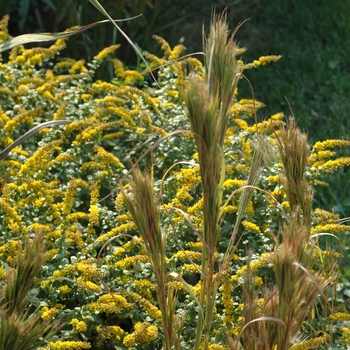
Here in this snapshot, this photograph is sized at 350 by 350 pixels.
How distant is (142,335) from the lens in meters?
2.07

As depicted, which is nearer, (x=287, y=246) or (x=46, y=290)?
(x=287, y=246)

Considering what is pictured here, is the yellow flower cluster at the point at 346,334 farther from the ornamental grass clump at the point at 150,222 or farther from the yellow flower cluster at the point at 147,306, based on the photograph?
the ornamental grass clump at the point at 150,222

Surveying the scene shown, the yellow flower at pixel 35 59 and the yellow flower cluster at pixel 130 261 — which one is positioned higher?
the yellow flower at pixel 35 59

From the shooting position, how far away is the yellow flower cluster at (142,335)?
2055mm

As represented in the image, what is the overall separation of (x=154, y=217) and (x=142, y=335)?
0.66 m

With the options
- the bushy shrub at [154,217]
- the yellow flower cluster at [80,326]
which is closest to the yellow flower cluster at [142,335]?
the bushy shrub at [154,217]

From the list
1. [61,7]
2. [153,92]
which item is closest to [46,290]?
[153,92]

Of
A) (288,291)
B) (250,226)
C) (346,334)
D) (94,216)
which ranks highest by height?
(94,216)

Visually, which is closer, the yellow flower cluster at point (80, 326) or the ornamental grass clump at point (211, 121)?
the ornamental grass clump at point (211, 121)

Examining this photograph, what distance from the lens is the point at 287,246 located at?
145 centimetres

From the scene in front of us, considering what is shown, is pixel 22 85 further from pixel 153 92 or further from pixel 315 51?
pixel 315 51

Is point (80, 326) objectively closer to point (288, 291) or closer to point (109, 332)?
point (109, 332)

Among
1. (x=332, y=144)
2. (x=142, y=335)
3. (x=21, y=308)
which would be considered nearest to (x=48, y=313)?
(x=142, y=335)

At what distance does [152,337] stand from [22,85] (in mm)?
1520
